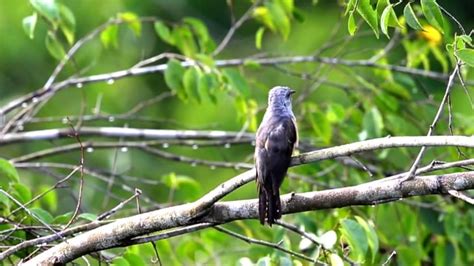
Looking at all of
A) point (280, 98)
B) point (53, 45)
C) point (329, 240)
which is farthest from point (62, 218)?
point (53, 45)

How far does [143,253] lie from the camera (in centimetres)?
582

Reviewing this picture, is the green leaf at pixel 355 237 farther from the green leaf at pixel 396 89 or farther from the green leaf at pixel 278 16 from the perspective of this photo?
the green leaf at pixel 396 89

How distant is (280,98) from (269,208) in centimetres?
125

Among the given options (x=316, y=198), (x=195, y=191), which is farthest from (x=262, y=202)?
(x=195, y=191)

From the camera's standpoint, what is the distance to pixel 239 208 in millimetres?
4398

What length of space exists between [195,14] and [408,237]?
265 inches

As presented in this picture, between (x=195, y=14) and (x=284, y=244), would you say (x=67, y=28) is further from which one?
(x=195, y=14)

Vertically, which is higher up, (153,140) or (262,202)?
(262,202)

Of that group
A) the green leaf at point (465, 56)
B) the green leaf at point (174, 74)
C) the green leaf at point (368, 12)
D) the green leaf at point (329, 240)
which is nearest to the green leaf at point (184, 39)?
the green leaf at point (174, 74)

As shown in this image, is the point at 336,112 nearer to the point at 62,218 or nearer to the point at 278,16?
the point at 278,16

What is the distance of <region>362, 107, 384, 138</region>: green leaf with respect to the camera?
628cm

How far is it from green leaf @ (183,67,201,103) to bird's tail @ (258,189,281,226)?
1638 millimetres

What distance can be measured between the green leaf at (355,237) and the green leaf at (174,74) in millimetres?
1727

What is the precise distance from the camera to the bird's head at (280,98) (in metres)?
5.53
